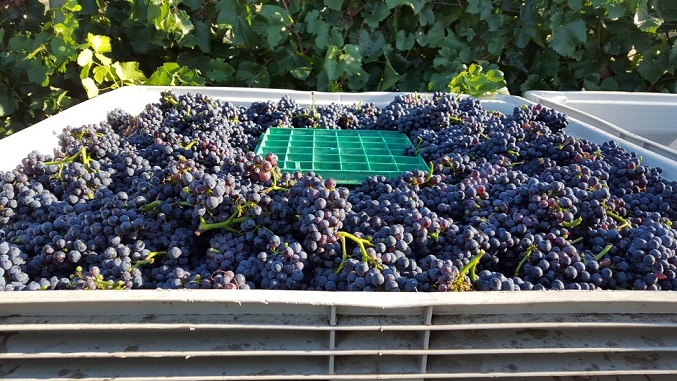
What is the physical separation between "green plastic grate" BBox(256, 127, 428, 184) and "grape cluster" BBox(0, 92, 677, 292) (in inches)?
5.5

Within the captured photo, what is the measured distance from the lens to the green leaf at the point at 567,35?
295 centimetres

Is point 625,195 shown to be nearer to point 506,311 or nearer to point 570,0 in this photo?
point 506,311

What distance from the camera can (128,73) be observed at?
263 cm

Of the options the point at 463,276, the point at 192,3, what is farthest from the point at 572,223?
the point at 192,3

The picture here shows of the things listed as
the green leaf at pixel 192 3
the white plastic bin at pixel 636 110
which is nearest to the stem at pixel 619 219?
the white plastic bin at pixel 636 110

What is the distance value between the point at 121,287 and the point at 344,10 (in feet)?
8.82

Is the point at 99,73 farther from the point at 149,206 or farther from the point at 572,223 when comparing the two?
the point at 572,223

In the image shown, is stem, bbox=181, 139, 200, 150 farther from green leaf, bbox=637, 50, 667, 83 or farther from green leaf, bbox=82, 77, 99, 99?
green leaf, bbox=637, 50, 667, 83

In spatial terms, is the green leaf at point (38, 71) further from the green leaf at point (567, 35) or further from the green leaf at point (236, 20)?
the green leaf at point (567, 35)

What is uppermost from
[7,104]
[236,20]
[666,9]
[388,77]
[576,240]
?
[666,9]

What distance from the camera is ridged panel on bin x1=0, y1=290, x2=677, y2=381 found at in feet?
2.33

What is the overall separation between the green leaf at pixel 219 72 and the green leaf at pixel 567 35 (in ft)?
6.82

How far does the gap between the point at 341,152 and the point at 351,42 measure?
183 centimetres

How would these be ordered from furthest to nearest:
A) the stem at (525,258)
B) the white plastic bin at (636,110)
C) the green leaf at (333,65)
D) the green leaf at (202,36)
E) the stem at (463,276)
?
the green leaf at (202,36)
the green leaf at (333,65)
the white plastic bin at (636,110)
the stem at (525,258)
the stem at (463,276)
